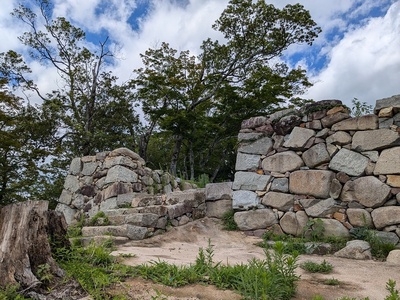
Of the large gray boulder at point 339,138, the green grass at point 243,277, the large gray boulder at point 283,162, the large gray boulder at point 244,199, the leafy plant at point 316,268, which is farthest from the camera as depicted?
the large gray boulder at point 244,199

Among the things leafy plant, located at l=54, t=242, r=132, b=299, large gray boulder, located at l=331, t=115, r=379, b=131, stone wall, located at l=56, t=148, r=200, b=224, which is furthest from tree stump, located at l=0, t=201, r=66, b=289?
large gray boulder, located at l=331, t=115, r=379, b=131

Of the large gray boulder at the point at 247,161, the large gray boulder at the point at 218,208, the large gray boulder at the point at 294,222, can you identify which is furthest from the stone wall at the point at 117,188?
the large gray boulder at the point at 294,222

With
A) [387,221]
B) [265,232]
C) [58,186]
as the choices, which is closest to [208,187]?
[265,232]

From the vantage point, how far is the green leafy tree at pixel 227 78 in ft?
44.9

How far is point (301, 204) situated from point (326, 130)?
1.37 meters

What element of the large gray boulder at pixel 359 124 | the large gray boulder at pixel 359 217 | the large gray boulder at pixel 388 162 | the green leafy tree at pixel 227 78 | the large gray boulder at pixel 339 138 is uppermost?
the green leafy tree at pixel 227 78

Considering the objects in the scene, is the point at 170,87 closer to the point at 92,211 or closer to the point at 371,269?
the point at 92,211

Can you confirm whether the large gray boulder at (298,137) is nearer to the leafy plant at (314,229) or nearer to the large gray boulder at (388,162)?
the large gray boulder at (388,162)

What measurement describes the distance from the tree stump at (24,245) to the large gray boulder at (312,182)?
408cm

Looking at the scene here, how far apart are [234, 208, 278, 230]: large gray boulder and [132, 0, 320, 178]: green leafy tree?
7308mm

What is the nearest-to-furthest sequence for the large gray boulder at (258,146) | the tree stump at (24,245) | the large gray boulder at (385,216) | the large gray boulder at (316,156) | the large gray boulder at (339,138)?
1. the tree stump at (24,245)
2. the large gray boulder at (385,216)
3. the large gray boulder at (339,138)
4. the large gray boulder at (316,156)
5. the large gray boulder at (258,146)

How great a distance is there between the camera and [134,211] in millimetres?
5969

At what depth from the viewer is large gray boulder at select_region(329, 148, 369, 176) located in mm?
5160

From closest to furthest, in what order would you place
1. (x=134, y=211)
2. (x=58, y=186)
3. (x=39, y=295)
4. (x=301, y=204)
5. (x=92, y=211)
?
(x=39, y=295) → (x=301, y=204) → (x=134, y=211) → (x=92, y=211) → (x=58, y=186)
